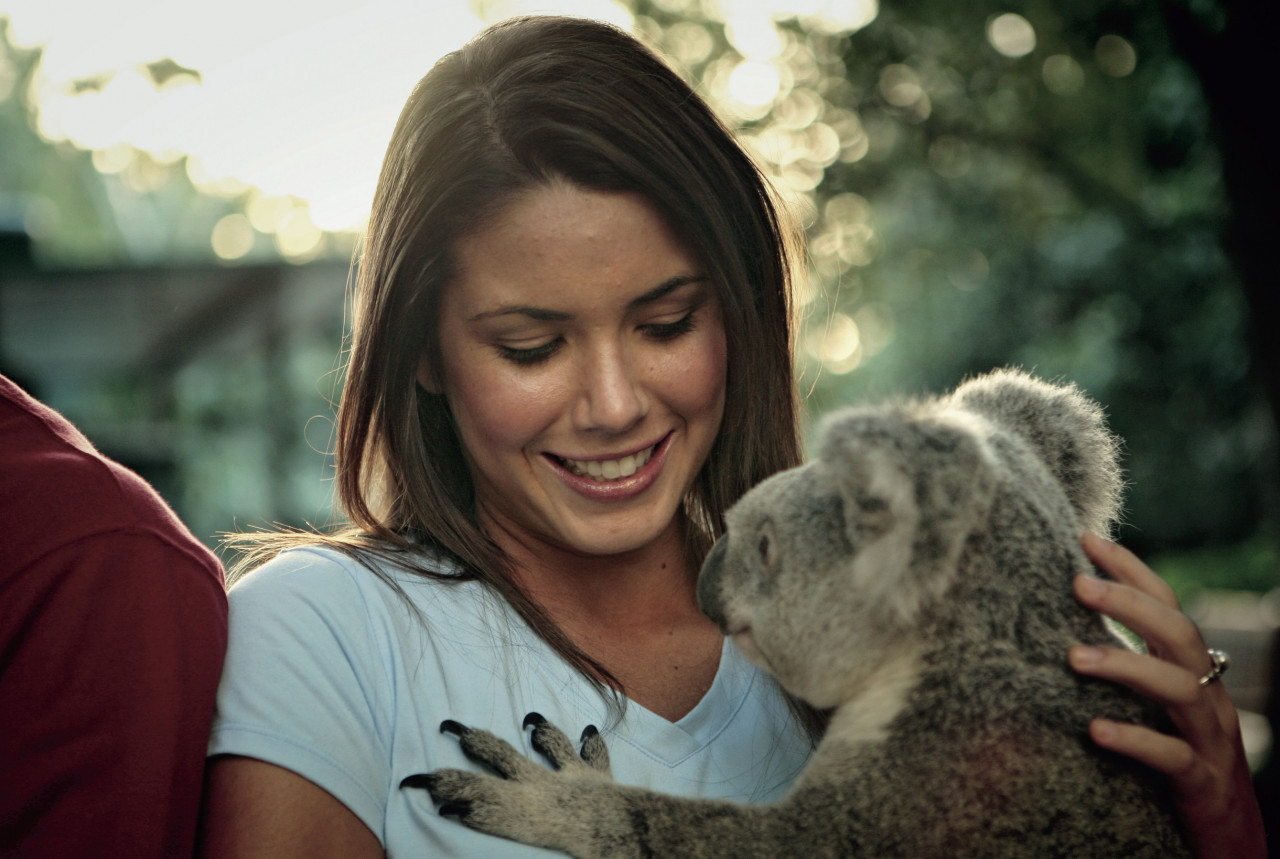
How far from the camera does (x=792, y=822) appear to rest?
148 centimetres

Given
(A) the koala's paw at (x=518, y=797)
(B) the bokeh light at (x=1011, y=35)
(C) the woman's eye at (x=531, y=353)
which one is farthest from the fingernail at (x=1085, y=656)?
(B) the bokeh light at (x=1011, y=35)

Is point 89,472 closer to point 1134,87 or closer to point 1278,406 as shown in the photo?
point 1278,406

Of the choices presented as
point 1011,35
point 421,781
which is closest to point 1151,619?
point 421,781

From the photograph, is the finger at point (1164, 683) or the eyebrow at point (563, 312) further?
the eyebrow at point (563, 312)

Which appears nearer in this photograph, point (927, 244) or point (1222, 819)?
point (1222, 819)

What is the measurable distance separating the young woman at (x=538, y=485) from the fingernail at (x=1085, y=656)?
0.05 ft

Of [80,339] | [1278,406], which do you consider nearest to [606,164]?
[1278,406]

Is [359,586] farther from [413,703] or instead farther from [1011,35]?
[1011,35]

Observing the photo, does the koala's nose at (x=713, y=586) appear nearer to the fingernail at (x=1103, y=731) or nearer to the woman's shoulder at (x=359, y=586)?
the woman's shoulder at (x=359, y=586)

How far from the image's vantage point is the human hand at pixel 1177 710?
141cm

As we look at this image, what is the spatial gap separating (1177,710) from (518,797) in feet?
3.23

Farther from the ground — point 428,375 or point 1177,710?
point 428,375

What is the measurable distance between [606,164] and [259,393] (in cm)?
1142

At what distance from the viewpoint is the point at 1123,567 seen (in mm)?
1580
